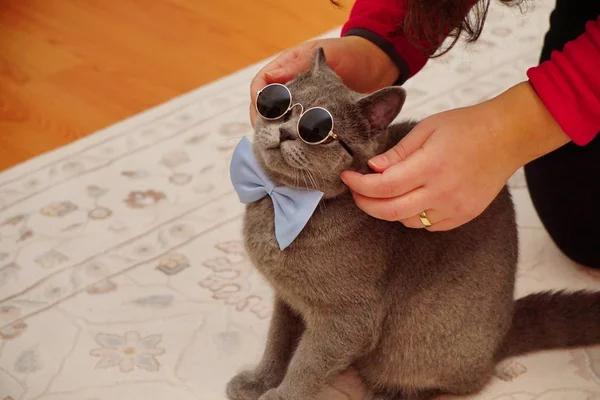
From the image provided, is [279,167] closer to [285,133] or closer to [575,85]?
[285,133]

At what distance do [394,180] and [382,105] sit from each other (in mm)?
92

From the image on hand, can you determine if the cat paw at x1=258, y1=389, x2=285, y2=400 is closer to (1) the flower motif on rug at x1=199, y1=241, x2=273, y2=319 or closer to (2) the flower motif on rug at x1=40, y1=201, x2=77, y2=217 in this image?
(1) the flower motif on rug at x1=199, y1=241, x2=273, y2=319

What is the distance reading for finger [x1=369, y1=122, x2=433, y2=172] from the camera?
879mm

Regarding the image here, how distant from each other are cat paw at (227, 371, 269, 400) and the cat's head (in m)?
0.35

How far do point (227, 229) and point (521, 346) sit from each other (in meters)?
0.61

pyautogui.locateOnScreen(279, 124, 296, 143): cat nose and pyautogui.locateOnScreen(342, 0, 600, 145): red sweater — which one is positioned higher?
pyautogui.locateOnScreen(342, 0, 600, 145): red sweater

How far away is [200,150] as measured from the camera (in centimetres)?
165

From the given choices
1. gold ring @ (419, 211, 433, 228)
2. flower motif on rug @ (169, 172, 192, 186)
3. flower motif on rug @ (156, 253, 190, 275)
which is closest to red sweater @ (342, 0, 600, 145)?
gold ring @ (419, 211, 433, 228)

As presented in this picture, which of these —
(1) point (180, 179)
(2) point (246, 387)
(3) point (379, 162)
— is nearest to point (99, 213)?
(1) point (180, 179)

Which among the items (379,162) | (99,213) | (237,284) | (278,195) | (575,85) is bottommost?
(99,213)

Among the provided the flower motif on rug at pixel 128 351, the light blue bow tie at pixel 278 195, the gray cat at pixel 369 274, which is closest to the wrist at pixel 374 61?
the gray cat at pixel 369 274

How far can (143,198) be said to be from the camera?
151 centimetres

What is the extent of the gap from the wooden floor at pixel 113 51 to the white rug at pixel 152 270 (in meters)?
0.14

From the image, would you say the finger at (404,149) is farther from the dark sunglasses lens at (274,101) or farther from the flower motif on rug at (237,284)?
the flower motif on rug at (237,284)
